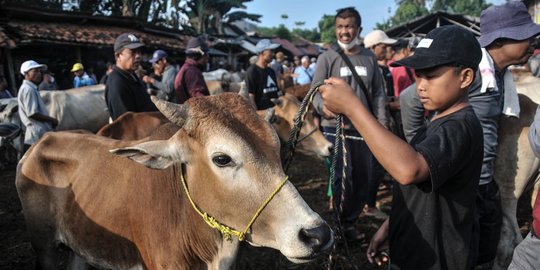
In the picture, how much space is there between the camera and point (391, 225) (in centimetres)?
205

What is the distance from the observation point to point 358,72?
420 cm

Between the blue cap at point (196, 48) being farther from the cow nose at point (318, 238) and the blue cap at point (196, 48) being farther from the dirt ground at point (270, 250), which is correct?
the cow nose at point (318, 238)

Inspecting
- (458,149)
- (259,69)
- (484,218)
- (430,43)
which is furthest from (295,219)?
(259,69)

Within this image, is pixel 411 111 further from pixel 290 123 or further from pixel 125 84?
pixel 125 84

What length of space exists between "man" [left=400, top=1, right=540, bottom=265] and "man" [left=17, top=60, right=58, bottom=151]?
6240 mm

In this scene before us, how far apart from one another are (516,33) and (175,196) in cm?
255

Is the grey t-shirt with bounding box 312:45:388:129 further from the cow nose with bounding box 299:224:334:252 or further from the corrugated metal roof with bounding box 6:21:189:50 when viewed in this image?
the corrugated metal roof with bounding box 6:21:189:50

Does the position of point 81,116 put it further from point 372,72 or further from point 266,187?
point 266,187

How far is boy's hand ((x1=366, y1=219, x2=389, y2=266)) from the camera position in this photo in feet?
7.53

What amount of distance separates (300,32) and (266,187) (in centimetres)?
8780

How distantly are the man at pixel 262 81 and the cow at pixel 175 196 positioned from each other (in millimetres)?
3146

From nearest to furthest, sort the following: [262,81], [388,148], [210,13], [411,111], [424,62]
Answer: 1. [388,148]
2. [424,62]
3. [411,111]
4. [262,81]
5. [210,13]

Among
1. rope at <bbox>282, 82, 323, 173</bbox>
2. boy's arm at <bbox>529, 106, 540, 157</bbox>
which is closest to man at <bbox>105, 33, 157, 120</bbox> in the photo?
rope at <bbox>282, 82, 323, 173</bbox>

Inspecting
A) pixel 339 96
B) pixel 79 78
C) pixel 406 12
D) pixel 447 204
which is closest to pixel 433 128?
pixel 447 204
